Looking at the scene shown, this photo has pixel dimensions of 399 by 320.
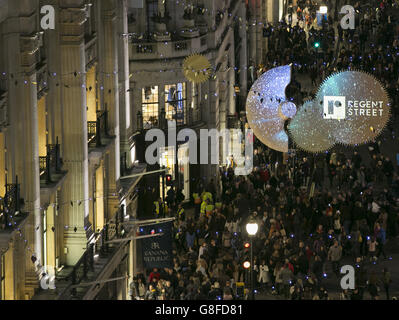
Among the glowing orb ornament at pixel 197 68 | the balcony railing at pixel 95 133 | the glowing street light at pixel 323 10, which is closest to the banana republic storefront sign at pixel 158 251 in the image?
the balcony railing at pixel 95 133

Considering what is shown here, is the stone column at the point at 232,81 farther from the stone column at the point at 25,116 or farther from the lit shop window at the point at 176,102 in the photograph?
the stone column at the point at 25,116

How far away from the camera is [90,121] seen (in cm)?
4181

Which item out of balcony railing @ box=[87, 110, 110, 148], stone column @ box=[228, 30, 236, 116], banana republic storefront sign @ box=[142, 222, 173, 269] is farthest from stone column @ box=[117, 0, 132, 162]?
stone column @ box=[228, 30, 236, 116]

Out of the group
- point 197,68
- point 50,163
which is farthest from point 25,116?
point 197,68

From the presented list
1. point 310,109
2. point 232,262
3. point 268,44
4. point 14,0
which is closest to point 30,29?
point 14,0

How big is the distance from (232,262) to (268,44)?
1371 inches

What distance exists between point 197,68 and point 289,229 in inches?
360

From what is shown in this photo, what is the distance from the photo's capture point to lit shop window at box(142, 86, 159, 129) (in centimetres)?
5403

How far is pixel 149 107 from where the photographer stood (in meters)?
54.2

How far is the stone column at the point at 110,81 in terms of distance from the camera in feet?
143

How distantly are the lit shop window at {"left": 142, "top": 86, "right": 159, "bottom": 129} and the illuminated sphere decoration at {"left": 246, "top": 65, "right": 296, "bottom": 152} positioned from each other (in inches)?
137

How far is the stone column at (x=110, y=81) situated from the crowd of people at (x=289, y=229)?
2.50 metres

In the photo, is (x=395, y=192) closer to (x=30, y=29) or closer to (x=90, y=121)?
(x=90, y=121)

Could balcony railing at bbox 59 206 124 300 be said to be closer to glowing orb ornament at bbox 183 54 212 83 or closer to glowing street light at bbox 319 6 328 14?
glowing orb ornament at bbox 183 54 212 83
